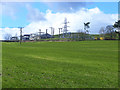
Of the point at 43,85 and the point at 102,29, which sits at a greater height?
the point at 102,29

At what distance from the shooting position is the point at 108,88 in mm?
12055

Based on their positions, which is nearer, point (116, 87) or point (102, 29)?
point (116, 87)

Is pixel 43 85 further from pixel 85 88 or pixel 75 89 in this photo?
pixel 85 88

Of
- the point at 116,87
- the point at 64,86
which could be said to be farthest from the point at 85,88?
the point at 116,87

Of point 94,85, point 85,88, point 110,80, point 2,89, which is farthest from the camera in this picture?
point 110,80

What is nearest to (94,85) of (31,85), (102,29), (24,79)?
(31,85)

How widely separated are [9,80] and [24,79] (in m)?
1.33

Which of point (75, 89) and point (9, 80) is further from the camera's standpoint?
point (9, 80)

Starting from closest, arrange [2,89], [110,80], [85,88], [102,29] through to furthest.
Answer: [2,89] < [85,88] < [110,80] < [102,29]

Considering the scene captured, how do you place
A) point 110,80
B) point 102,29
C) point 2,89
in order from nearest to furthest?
point 2,89
point 110,80
point 102,29

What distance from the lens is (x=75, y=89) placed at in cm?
1141

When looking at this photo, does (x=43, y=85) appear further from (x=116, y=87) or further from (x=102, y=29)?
(x=102, y=29)

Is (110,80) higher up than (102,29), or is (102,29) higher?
(102,29)

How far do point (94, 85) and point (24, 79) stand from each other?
245 inches
